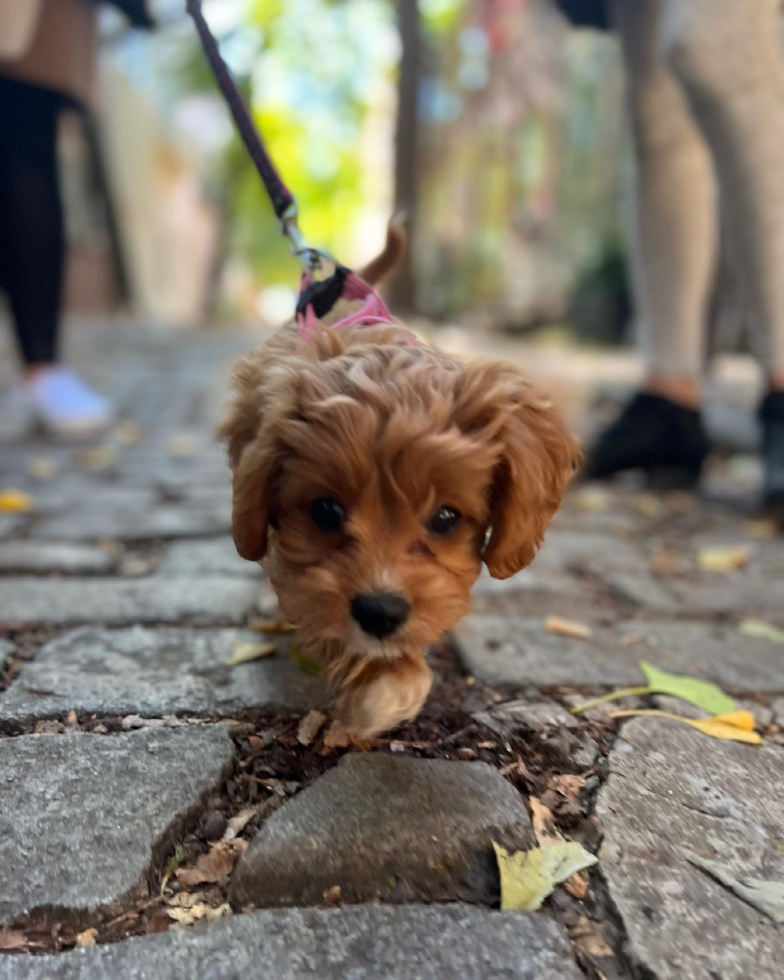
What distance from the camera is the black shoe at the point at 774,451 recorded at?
3859 millimetres

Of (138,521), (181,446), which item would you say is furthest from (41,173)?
(138,521)

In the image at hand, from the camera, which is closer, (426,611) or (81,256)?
(426,611)

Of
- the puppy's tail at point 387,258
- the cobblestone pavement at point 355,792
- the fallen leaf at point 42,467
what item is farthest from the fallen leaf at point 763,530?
the fallen leaf at point 42,467

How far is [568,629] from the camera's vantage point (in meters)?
2.64

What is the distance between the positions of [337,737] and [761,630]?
5.07 feet

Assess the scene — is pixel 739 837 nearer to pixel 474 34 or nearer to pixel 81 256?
pixel 474 34

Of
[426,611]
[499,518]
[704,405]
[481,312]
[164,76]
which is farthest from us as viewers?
[164,76]

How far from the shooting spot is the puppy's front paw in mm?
1786

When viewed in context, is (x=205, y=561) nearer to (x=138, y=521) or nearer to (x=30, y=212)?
(x=138, y=521)

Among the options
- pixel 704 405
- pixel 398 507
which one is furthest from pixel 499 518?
pixel 704 405

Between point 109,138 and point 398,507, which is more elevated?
point 109,138

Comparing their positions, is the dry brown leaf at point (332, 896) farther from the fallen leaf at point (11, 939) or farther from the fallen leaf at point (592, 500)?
the fallen leaf at point (592, 500)

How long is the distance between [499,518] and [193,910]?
1002 millimetres

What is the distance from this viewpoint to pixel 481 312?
14164 mm
